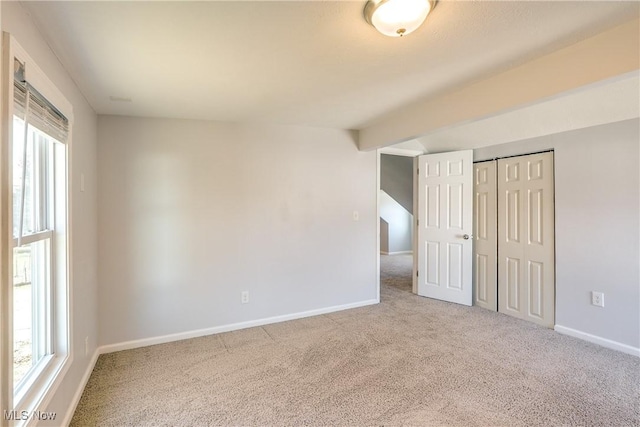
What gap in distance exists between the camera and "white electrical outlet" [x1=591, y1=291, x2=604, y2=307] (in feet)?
8.86

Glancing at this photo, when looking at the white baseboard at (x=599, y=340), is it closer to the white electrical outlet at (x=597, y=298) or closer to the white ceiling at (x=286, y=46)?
the white electrical outlet at (x=597, y=298)

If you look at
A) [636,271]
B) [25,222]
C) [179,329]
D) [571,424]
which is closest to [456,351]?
[571,424]

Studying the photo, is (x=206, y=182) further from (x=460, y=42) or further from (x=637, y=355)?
(x=637, y=355)

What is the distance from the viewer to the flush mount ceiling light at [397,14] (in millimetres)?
1272

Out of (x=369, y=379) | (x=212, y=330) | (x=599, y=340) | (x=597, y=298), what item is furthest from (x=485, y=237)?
(x=212, y=330)

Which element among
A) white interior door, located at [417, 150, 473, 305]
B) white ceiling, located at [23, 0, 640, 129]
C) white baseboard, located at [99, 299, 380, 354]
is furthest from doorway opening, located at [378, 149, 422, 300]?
white ceiling, located at [23, 0, 640, 129]

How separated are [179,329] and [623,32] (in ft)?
12.3

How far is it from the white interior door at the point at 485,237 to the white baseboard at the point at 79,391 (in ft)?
12.8

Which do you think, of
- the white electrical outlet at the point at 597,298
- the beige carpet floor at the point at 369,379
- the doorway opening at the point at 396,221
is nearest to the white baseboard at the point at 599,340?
the beige carpet floor at the point at 369,379

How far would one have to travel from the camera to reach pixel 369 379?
7.16ft

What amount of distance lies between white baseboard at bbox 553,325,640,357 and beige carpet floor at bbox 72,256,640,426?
8cm

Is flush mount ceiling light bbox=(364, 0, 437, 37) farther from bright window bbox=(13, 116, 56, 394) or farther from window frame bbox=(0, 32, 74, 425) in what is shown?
bright window bbox=(13, 116, 56, 394)

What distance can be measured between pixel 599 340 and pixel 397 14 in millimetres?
3210

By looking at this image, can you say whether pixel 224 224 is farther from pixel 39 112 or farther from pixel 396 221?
pixel 396 221
